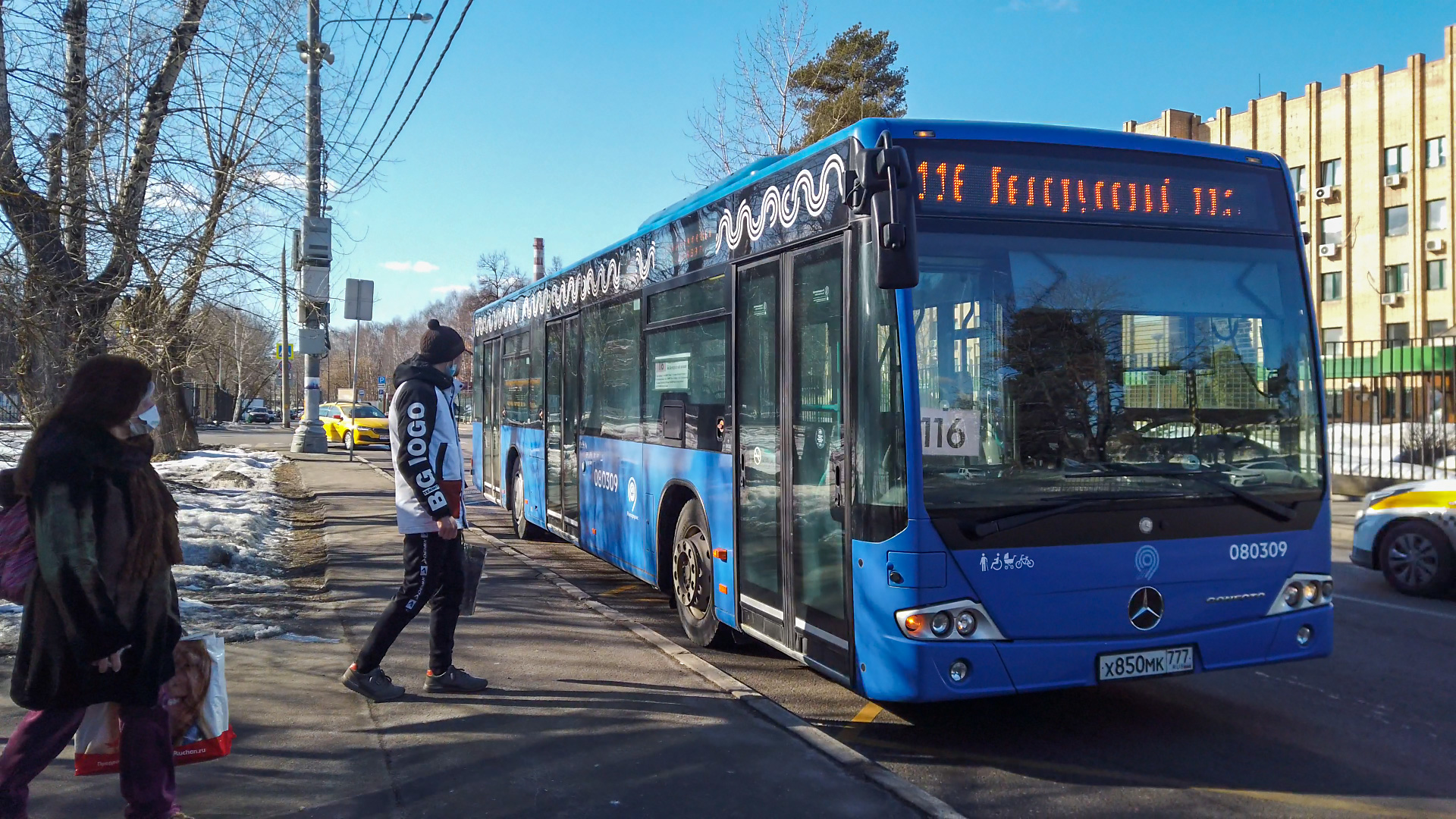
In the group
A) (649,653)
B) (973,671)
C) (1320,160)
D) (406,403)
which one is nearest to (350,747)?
(406,403)

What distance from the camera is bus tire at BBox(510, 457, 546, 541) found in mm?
13139

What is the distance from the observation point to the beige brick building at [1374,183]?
44.3 metres

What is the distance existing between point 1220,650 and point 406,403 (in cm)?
429

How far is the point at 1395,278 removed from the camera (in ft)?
153

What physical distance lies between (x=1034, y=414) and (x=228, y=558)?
8606 millimetres

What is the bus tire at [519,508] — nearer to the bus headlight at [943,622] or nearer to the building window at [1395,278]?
the bus headlight at [943,622]

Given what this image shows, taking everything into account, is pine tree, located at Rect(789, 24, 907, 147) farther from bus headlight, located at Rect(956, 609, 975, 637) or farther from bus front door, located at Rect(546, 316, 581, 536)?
bus headlight, located at Rect(956, 609, 975, 637)

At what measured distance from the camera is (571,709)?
575 centimetres

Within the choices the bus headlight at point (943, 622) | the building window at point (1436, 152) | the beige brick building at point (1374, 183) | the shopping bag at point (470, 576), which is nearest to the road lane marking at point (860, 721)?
the bus headlight at point (943, 622)

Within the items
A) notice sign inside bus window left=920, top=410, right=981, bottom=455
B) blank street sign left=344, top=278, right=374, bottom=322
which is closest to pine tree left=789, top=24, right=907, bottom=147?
blank street sign left=344, top=278, right=374, bottom=322

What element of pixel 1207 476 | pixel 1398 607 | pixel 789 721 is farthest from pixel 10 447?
pixel 1398 607

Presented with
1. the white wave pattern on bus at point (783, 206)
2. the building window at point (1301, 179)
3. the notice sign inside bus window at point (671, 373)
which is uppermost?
the building window at point (1301, 179)

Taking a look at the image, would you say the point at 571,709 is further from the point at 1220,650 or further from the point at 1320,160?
the point at 1320,160

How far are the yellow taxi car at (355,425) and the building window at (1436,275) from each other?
42373 mm
